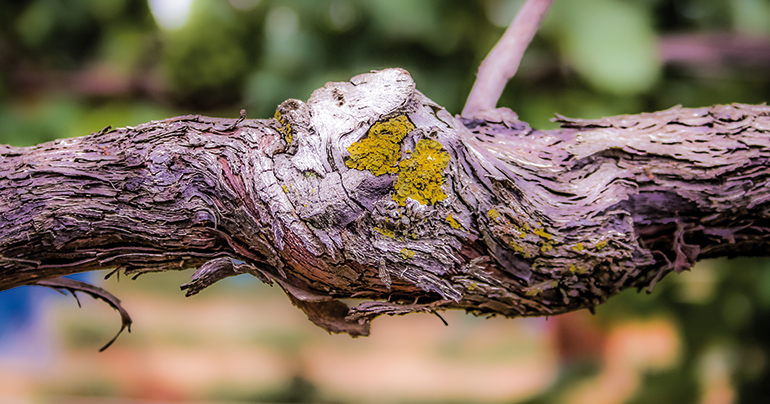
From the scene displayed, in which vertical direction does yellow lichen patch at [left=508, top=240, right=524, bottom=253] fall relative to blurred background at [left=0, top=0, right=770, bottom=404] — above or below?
below

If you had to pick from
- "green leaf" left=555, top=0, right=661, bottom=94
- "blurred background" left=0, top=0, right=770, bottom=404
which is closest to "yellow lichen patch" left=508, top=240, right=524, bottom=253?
"blurred background" left=0, top=0, right=770, bottom=404

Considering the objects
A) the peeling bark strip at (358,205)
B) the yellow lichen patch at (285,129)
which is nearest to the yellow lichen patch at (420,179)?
the peeling bark strip at (358,205)

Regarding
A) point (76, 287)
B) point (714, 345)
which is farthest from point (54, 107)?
point (714, 345)

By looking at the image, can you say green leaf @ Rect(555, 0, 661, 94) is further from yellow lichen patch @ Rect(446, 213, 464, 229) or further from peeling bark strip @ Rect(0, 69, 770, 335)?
yellow lichen patch @ Rect(446, 213, 464, 229)

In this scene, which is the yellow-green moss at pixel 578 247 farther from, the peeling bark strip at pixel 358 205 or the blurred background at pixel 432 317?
the blurred background at pixel 432 317

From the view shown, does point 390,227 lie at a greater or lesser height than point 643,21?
lesser

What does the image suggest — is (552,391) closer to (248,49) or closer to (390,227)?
(390,227)

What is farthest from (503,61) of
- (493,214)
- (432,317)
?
(432,317)

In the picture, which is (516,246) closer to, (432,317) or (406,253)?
(406,253)
